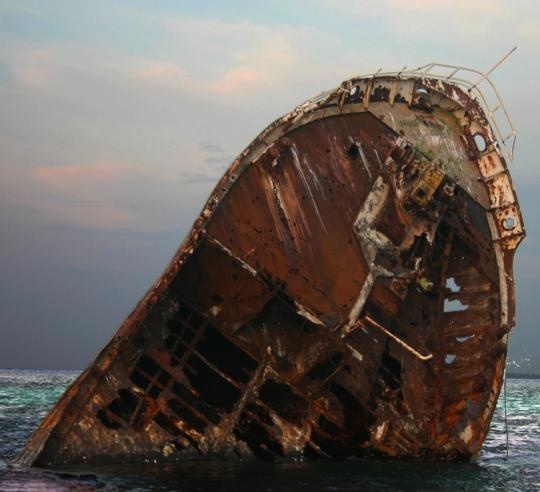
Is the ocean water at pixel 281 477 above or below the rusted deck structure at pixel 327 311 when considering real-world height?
below

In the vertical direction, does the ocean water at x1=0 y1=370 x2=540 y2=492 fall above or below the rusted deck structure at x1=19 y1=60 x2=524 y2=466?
below

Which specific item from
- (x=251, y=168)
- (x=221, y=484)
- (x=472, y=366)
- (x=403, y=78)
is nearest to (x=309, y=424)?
(x=221, y=484)

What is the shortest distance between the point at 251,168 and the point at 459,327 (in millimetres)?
3816

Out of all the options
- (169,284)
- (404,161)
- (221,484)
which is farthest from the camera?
(404,161)

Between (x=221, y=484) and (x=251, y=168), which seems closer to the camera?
(x=221, y=484)

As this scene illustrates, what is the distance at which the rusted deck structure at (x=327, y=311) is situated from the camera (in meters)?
10.5

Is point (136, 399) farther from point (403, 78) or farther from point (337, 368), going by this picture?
point (403, 78)

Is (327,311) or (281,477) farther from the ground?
(327,311)

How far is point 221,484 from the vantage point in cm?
944

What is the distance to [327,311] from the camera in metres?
10.7

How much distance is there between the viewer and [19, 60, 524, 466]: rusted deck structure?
10.5m

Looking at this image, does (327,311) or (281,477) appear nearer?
(281,477)

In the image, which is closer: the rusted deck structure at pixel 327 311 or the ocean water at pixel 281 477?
the ocean water at pixel 281 477

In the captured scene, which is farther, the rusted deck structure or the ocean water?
the rusted deck structure
